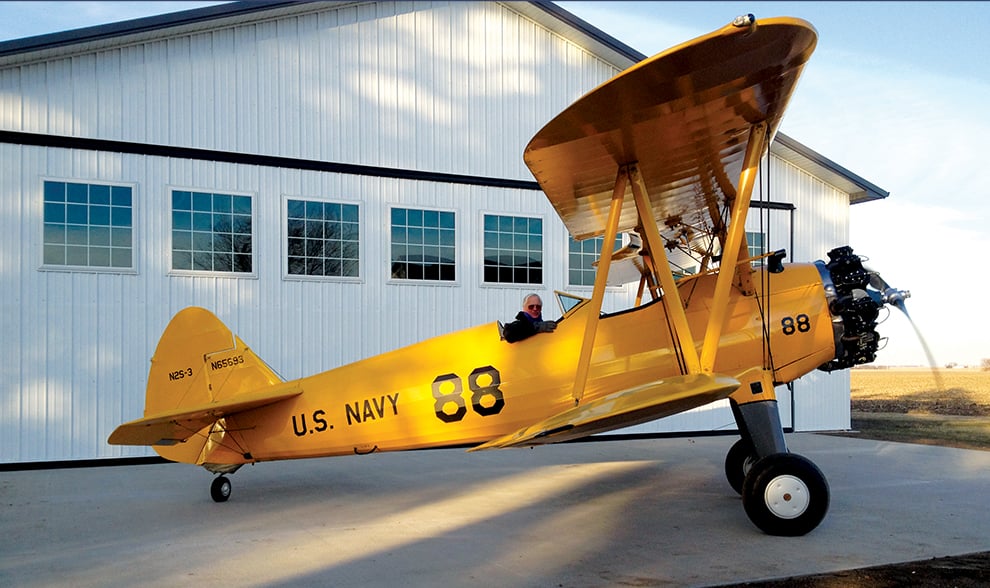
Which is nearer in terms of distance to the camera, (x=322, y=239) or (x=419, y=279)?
(x=322, y=239)

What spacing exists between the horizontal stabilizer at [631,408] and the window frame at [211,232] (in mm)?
8026

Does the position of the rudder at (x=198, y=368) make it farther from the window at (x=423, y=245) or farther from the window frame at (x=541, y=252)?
Answer: the window frame at (x=541, y=252)

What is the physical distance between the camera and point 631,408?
4.93 meters

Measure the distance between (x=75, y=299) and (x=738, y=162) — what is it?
9603 millimetres

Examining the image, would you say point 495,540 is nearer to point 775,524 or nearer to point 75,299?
point 775,524

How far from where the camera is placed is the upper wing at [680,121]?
4.86m

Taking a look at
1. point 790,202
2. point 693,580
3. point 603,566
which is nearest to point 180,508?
point 603,566

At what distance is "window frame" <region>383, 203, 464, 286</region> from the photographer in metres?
13.0

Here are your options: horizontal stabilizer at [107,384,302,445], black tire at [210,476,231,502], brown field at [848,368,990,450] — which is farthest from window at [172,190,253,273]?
brown field at [848,368,990,450]

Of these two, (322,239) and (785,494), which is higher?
(322,239)

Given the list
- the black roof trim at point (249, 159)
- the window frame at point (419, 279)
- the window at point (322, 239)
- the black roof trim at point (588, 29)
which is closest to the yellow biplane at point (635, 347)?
the window at point (322, 239)

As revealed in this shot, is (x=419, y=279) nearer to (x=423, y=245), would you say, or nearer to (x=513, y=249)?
(x=423, y=245)

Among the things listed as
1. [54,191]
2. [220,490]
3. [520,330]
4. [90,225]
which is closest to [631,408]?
[520,330]

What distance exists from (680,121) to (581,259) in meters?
8.71
